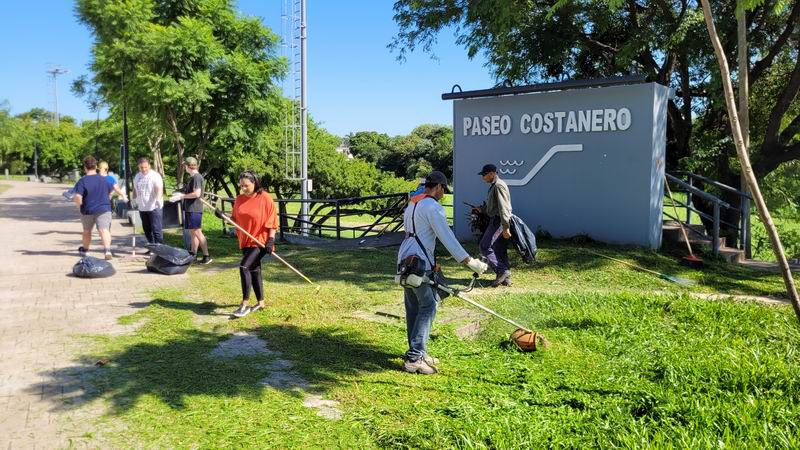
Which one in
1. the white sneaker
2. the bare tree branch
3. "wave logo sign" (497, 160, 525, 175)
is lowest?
the white sneaker

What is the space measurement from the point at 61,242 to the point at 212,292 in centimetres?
670

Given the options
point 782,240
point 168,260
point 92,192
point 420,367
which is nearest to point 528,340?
point 420,367

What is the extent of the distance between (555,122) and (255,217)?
6.51 m

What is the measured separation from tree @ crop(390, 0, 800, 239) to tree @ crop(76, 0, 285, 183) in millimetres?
4520

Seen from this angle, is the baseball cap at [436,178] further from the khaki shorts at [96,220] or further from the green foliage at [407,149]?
the green foliage at [407,149]

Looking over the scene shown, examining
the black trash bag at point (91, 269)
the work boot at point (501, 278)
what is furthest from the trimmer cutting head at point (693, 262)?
the black trash bag at point (91, 269)

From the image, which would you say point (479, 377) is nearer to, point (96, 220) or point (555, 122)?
point (555, 122)

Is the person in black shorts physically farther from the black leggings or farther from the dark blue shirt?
the black leggings

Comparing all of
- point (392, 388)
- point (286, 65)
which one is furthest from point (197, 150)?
point (392, 388)

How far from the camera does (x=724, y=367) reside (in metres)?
4.64

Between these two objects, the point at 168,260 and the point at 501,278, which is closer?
the point at 501,278

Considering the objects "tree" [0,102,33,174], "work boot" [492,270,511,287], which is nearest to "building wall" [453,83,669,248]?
"work boot" [492,270,511,287]

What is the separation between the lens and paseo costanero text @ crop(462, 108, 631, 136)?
410 inches

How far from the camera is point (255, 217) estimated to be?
6.73 metres
